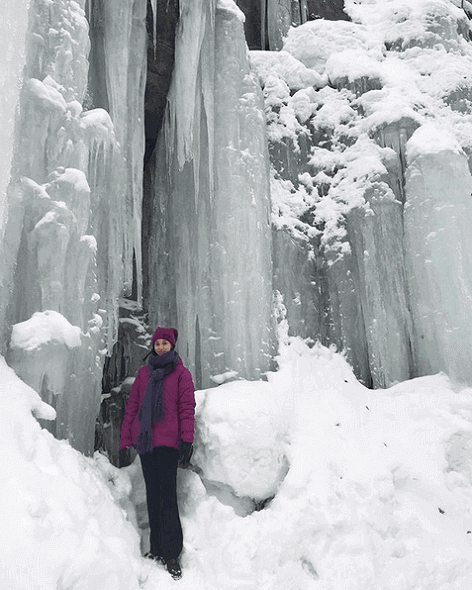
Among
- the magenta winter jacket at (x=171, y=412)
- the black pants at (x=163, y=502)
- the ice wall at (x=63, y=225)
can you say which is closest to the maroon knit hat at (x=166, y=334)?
the magenta winter jacket at (x=171, y=412)

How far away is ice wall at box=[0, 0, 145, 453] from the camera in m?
4.04

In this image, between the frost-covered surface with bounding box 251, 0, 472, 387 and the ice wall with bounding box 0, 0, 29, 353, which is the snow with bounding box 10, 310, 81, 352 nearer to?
the ice wall with bounding box 0, 0, 29, 353

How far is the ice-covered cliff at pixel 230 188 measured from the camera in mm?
4273

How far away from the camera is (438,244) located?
6.56 m

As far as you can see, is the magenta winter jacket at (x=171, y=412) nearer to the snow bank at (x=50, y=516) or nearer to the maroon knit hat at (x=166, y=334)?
the maroon knit hat at (x=166, y=334)

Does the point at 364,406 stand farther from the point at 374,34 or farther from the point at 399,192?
the point at 374,34

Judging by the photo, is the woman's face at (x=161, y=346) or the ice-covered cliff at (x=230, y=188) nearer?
the ice-covered cliff at (x=230, y=188)

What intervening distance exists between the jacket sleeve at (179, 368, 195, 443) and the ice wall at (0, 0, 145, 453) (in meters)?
0.68

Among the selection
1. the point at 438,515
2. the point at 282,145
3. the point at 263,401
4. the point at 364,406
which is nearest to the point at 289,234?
the point at 282,145

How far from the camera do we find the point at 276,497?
4551 millimetres

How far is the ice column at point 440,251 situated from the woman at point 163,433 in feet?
10.4

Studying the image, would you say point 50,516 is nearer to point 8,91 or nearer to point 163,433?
point 163,433

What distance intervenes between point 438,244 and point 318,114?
2552 millimetres

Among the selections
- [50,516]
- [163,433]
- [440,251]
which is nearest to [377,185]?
[440,251]
